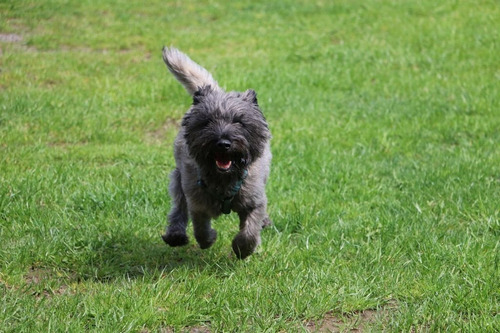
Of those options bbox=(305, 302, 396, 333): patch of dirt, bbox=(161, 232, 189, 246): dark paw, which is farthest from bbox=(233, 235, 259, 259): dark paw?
bbox=(305, 302, 396, 333): patch of dirt

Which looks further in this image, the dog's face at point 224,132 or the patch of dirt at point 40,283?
the dog's face at point 224,132

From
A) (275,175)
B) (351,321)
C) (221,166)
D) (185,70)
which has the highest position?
(185,70)

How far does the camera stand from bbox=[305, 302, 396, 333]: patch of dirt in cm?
468

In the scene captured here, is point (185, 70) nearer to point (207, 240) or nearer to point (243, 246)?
point (207, 240)

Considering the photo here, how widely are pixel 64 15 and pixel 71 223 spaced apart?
31.2 feet

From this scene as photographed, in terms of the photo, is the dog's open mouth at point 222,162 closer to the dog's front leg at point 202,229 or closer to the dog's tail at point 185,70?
the dog's front leg at point 202,229

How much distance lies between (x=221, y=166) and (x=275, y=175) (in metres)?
2.40

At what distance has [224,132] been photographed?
5.16m

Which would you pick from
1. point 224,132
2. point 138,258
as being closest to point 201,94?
point 224,132

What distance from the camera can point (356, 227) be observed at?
6.33 metres

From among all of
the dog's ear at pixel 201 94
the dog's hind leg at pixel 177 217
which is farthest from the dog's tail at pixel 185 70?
the dog's hind leg at pixel 177 217

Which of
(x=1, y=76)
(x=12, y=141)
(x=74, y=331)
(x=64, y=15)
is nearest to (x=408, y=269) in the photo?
(x=74, y=331)

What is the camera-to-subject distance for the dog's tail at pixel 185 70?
630 cm

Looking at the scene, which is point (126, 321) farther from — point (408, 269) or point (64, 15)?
point (64, 15)
